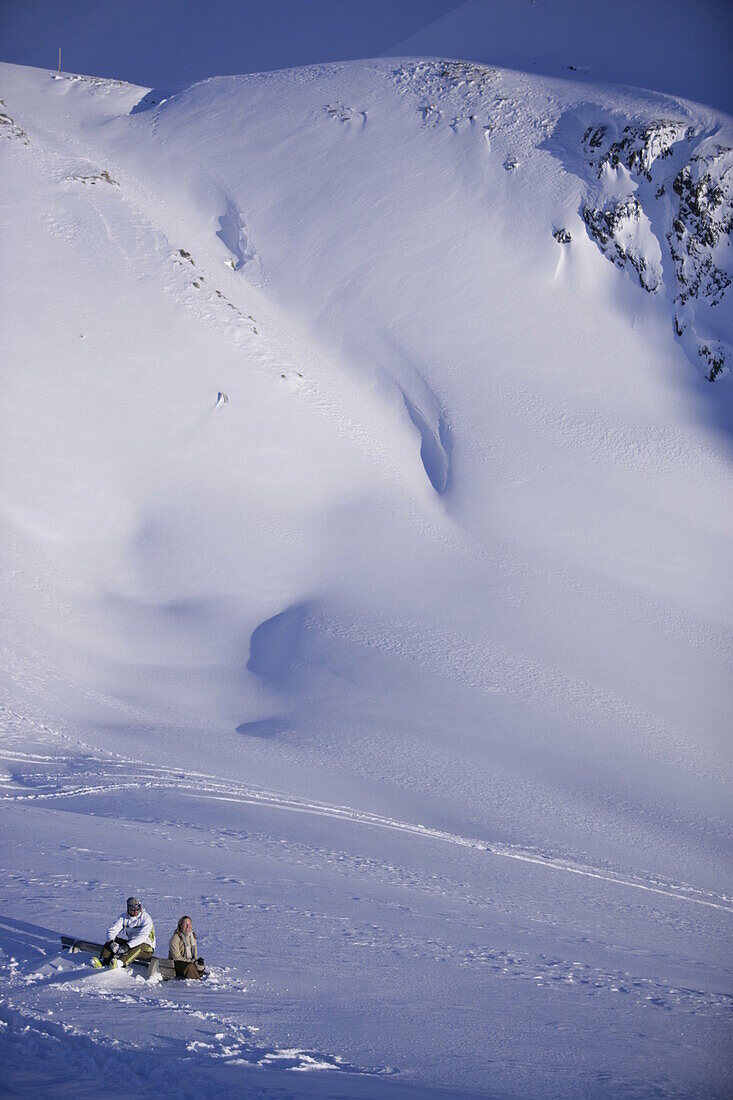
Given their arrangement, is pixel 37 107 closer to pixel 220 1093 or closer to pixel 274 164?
pixel 274 164

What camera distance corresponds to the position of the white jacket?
289 inches

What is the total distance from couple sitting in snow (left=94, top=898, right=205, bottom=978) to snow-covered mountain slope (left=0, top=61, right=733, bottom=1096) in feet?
0.94

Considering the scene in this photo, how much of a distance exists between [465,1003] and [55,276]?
98.0 feet

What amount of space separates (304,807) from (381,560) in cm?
Answer: 1222

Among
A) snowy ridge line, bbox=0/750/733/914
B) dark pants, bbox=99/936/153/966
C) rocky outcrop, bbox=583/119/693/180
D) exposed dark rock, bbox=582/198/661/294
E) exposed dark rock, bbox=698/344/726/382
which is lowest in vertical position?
dark pants, bbox=99/936/153/966

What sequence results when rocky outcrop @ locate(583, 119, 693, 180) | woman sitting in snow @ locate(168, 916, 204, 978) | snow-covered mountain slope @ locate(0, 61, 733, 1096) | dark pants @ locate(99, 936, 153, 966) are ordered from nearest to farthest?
dark pants @ locate(99, 936, 153, 966)
woman sitting in snow @ locate(168, 916, 204, 978)
snow-covered mountain slope @ locate(0, 61, 733, 1096)
rocky outcrop @ locate(583, 119, 693, 180)

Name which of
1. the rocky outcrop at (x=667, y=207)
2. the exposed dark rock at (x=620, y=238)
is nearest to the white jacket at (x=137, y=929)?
the rocky outcrop at (x=667, y=207)

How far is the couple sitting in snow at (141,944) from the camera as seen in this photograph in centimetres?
716

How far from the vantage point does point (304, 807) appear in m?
13.9

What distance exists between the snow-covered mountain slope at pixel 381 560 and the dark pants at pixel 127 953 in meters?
0.32

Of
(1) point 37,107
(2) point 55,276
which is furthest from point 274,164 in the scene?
(2) point 55,276

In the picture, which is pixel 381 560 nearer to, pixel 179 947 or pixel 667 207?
pixel 179 947

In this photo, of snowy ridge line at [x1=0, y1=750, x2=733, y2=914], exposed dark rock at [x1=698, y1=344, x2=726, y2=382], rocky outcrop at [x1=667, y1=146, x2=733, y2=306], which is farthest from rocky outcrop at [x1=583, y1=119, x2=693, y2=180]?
snowy ridge line at [x1=0, y1=750, x2=733, y2=914]

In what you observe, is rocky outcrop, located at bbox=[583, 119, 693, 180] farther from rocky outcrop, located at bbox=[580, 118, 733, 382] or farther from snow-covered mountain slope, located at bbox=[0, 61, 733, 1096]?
snow-covered mountain slope, located at bbox=[0, 61, 733, 1096]
